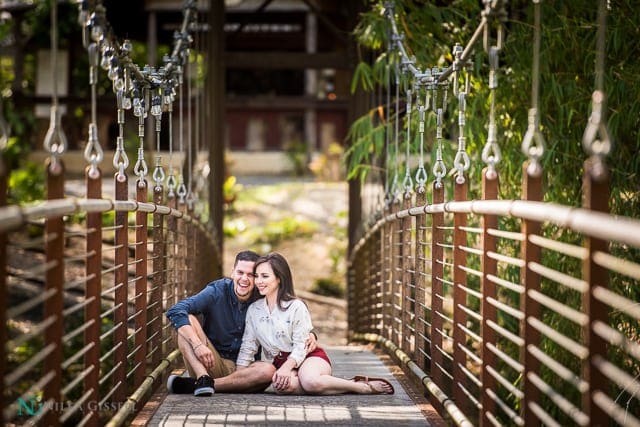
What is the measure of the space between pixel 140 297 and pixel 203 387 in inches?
16.3

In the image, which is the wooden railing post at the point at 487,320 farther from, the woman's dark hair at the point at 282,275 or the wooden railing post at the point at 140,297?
the wooden railing post at the point at 140,297

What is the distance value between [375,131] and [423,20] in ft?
2.56

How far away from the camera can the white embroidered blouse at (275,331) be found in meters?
3.88

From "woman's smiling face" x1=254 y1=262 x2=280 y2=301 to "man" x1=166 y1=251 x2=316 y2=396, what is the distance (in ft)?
0.23

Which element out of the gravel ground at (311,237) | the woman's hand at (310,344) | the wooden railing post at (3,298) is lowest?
the gravel ground at (311,237)

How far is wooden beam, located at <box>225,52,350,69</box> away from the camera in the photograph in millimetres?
10078

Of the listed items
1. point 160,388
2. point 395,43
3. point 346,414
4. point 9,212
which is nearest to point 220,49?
point 395,43

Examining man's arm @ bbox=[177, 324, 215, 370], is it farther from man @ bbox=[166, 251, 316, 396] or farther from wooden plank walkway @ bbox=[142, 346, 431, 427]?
wooden plank walkway @ bbox=[142, 346, 431, 427]

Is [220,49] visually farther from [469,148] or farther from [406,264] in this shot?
[406,264]

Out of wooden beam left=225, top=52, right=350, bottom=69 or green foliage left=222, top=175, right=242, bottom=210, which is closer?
wooden beam left=225, top=52, right=350, bottom=69

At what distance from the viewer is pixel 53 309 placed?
2512 millimetres

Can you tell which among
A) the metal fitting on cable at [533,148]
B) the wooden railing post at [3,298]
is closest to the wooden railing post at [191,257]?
the metal fitting on cable at [533,148]

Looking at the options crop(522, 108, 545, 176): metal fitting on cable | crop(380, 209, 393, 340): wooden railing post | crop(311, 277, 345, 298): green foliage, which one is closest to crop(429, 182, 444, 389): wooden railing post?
crop(522, 108, 545, 176): metal fitting on cable

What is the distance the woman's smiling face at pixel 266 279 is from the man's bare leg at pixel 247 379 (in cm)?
27
